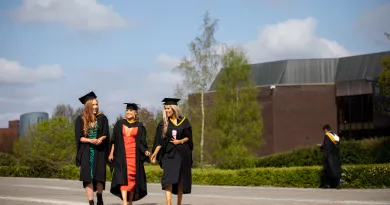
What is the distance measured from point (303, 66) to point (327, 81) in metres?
3.27

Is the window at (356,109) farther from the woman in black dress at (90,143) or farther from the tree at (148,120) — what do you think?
the woman in black dress at (90,143)

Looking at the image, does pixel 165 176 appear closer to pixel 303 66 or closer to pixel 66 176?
pixel 66 176

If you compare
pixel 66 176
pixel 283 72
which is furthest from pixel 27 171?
pixel 283 72

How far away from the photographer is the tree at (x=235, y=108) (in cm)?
4725

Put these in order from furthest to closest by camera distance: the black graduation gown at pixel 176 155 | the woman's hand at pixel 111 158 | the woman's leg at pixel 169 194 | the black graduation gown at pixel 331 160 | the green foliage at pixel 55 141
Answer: the green foliage at pixel 55 141
the black graduation gown at pixel 331 160
the woman's hand at pixel 111 158
the black graduation gown at pixel 176 155
the woman's leg at pixel 169 194

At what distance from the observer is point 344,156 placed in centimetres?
2516

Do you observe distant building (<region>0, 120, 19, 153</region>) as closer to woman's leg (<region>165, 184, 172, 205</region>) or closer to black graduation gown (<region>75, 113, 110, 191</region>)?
black graduation gown (<region>75, 113, 110, 191</region>)

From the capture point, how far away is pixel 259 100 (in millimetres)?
64938

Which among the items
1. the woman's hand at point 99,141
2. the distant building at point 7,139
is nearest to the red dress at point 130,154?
the woman's hand at point 99,141

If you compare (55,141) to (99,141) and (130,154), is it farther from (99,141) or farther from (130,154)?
(130,154)

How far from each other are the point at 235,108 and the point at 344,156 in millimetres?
23310

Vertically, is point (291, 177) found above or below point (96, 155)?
below

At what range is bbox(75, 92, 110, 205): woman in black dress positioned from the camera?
11539 mm

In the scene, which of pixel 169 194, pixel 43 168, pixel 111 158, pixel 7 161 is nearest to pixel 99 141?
pixel 111 158
